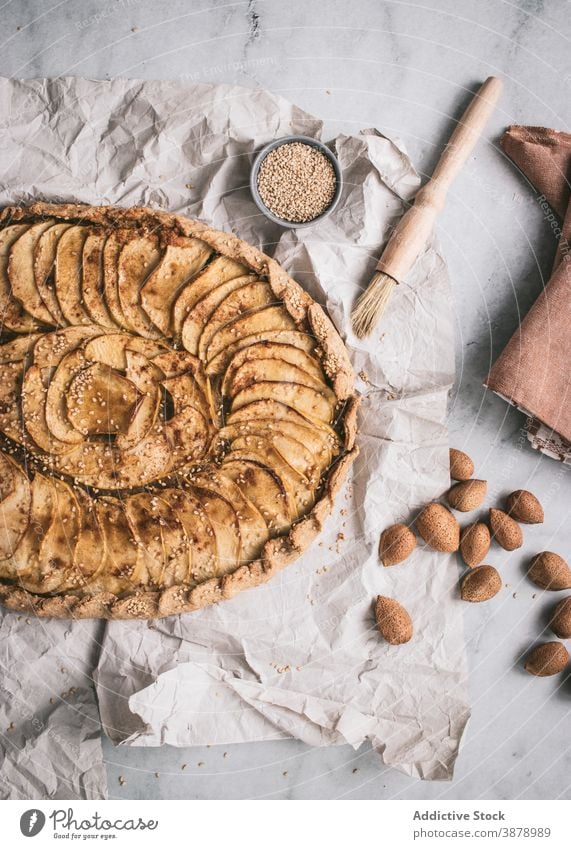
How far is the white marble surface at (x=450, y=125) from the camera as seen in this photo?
5.24 meters

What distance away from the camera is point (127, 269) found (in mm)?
4703

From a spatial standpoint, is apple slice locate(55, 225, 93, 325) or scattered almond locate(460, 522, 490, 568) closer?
apple slice locate(55, 225, 93, 325)

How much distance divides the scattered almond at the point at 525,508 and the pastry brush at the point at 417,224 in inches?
72.0

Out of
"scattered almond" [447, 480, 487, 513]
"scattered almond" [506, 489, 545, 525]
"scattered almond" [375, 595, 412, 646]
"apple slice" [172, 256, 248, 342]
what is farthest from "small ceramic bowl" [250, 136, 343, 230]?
"scattered almond" [375, 595, 412, 646]

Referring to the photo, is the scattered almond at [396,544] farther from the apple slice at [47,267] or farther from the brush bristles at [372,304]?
the apple slice at [47,267]

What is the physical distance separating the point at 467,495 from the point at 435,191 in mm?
2430

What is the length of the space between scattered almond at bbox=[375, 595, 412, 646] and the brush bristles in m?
2.11

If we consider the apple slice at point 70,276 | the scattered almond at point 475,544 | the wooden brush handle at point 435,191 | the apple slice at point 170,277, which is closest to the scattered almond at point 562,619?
the scattered almond at point 475,544

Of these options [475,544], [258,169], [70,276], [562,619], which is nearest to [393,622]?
[475,544]

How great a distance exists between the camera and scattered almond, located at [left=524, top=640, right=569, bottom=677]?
205 inches

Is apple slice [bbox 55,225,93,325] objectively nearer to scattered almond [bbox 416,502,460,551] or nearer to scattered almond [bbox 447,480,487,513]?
scattered almond [bbox 416,502,460,551]

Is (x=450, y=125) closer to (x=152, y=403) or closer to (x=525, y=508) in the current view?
(x=525, y=508)

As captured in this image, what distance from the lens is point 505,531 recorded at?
204 inches
